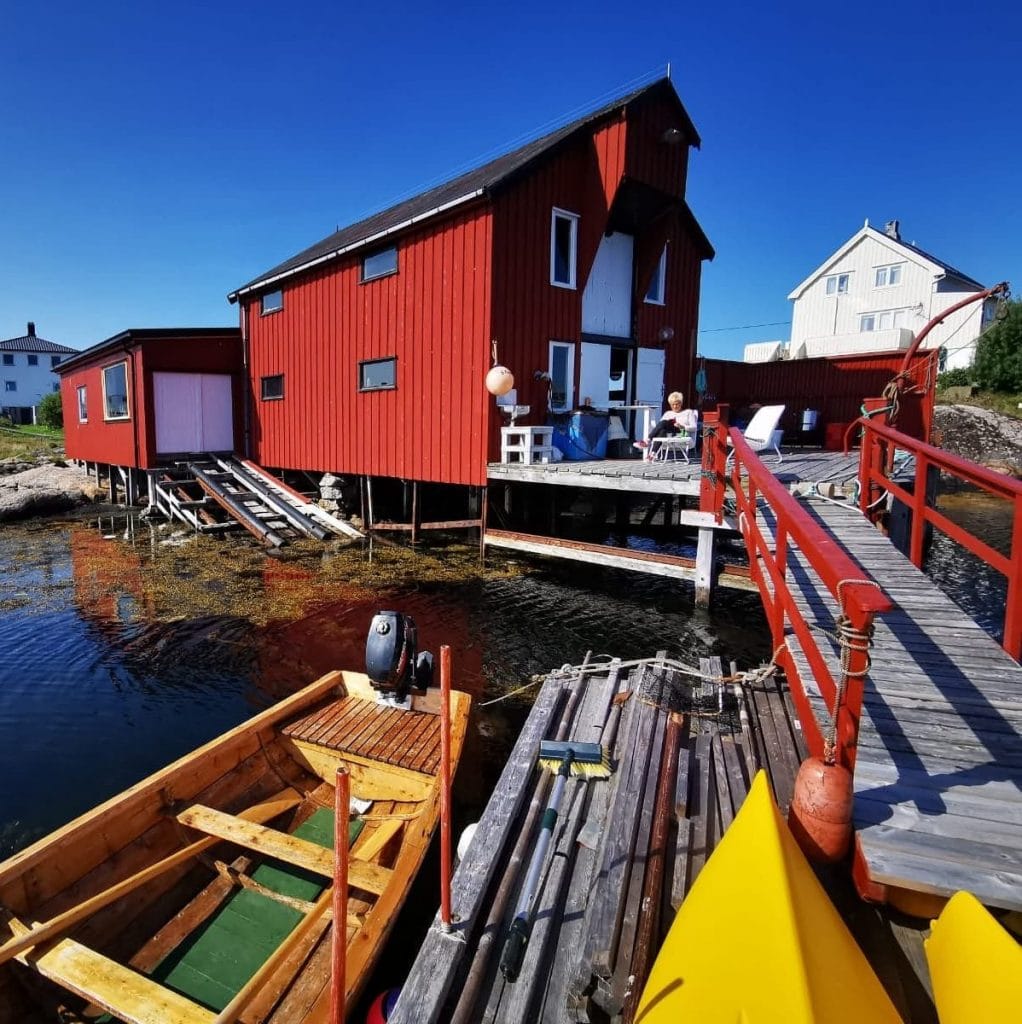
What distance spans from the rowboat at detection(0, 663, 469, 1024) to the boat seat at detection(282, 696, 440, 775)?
2 centimetres

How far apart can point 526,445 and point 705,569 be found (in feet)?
12.7

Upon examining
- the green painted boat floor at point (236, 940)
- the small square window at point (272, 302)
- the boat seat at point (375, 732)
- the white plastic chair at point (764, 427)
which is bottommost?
the green painted boat floor at point (236, 940)

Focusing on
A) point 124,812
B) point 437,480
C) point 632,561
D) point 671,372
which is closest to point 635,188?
point 671,372

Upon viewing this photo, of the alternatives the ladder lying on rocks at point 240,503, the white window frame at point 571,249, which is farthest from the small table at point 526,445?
the ladder lying on rocks at point 240,503

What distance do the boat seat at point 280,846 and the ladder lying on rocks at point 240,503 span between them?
30.5 feet

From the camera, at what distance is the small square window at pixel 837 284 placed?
36.1 m

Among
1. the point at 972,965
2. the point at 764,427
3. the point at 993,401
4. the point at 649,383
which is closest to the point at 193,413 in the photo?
the point at 649,383

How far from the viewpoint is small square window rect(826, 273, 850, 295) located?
36062 millimetres

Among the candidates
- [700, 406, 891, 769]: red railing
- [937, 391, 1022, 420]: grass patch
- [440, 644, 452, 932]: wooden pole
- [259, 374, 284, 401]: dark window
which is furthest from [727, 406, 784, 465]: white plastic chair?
[937, 391, 1022, 420]: grass patch

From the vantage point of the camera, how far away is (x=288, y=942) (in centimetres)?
286

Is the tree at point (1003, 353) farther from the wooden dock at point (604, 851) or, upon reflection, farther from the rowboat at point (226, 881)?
the rowboat at point (226, 881)

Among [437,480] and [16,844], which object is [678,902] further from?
[437,480]

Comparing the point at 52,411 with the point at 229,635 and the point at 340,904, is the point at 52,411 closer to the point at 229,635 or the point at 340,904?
the point at 229,635

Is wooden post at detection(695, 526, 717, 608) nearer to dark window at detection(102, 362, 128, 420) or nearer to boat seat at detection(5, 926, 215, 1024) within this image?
boat seat at detection(5, 926, 215, 1024)
